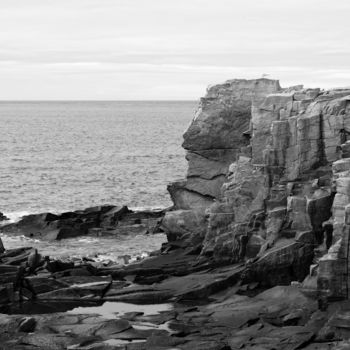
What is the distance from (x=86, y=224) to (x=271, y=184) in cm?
2388

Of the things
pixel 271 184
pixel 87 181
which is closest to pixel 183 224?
pixel 271 184

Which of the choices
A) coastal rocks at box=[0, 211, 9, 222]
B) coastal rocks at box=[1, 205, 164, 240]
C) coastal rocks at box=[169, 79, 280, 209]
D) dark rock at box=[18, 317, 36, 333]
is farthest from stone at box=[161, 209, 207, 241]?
coastal rocks at box=[0, 211, 9, 222]

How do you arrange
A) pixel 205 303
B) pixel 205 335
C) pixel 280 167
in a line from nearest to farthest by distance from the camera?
pixel 205 335, pixel 205 303, pixel 280 167

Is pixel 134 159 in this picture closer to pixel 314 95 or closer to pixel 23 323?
pixel 314 95

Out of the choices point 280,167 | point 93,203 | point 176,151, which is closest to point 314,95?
point 280,167

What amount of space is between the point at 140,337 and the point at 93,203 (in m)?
53.3

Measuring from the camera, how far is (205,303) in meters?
57.4

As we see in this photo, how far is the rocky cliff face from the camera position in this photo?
2213 inches

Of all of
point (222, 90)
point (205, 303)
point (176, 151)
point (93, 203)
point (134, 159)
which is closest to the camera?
point (205, 303)

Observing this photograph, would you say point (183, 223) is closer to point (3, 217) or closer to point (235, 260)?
point (235, 260)

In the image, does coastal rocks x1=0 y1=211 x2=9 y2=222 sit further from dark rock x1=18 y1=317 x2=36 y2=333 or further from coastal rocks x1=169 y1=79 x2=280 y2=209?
dark rock x1=18 y1=317 x2=36 y2=333

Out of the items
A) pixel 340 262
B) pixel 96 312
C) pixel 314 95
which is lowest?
pixel 96 312

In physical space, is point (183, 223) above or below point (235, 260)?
above

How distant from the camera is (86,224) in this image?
84.2 m
